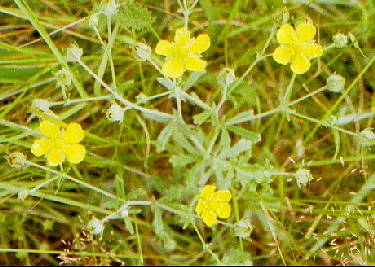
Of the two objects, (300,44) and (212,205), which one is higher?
(300,44)

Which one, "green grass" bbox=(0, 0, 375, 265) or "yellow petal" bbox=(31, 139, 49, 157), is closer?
"yellow petal" bbox=(31, 139, 49, 157)

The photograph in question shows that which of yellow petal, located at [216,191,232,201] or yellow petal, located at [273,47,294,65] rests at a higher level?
yellow petal, located at [273,47,294,65]

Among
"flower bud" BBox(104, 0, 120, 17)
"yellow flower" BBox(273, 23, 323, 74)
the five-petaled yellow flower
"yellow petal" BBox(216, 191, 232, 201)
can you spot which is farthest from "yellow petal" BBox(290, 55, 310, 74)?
the five-petaled yellow flower

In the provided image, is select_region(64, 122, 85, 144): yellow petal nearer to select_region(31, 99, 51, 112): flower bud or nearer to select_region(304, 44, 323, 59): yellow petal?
select_region(31, 99, 51, 112): flower bud

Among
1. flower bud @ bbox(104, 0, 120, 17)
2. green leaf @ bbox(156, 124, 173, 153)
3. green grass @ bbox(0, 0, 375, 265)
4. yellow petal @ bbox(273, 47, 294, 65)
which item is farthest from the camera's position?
green grass @ bbox(0, 0, 375, 265)

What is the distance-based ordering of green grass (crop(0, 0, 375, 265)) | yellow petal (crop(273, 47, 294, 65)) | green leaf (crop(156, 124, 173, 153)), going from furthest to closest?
1. green grass (crop(0, 0, 375, 265))
2. green leaf (crop(156, 124, 173, 153))
3. yellow petal (crop(273, 47, 294, 65))

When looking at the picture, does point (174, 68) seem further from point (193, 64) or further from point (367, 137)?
point (367, 137)

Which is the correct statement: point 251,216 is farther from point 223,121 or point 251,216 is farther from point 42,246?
point 42,246

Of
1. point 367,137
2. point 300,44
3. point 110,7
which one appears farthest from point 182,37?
point 367,137
